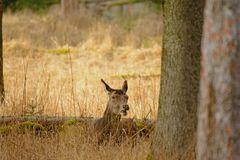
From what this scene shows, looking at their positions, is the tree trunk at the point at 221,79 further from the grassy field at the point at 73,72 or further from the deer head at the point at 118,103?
the deer head at the point at 118,103

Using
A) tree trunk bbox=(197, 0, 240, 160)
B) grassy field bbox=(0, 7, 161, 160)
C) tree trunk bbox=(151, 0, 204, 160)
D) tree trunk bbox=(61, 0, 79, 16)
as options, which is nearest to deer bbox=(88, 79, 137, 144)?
grassy field bbox=(0, 7, 161, 160)

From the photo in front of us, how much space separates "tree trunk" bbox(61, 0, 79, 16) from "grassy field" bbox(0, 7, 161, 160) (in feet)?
1.05

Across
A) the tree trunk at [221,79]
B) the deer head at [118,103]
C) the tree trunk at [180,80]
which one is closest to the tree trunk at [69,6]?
the deer head at [118,103]

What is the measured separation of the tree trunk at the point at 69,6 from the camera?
2502 centimetres

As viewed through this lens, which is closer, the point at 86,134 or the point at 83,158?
the point at 83,158

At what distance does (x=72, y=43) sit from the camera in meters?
20.0

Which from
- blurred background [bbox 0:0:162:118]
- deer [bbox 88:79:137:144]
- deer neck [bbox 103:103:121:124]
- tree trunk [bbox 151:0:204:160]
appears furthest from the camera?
blurred background [bbox 0:0:162:118]

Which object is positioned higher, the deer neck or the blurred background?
the blurred background

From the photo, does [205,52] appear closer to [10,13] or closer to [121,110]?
[121,110]

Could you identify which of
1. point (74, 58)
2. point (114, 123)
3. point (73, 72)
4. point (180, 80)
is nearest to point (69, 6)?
point (74, 58)

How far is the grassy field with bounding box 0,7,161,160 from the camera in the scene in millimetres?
7082

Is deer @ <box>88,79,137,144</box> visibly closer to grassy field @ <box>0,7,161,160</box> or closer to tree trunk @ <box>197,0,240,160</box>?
grassy field @ <box>0,7,161,160</box>

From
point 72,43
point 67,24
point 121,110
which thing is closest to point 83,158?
point 121,110

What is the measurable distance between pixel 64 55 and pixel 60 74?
9.67 feet
